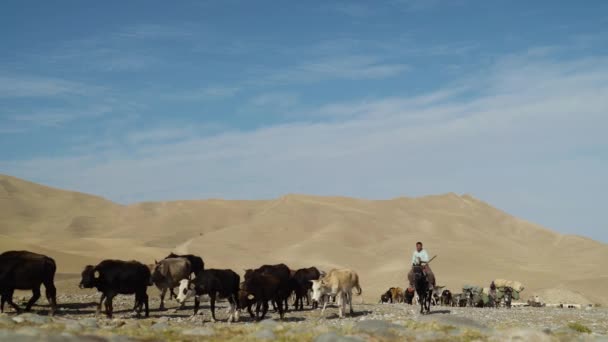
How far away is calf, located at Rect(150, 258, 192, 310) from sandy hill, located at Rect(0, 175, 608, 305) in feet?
105

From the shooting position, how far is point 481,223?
127 metres

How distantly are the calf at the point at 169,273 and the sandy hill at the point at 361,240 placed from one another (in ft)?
105

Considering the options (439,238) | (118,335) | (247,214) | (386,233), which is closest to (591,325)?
(118,335)

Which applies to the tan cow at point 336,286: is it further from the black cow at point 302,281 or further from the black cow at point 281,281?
the black cow at point 302,281

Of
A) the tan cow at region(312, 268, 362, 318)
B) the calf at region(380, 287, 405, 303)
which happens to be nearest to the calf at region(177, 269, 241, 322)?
the tan cow at region(312, 268, 362, 318)

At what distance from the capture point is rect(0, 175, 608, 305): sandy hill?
263ft

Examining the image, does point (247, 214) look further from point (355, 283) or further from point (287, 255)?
point (355, 283)

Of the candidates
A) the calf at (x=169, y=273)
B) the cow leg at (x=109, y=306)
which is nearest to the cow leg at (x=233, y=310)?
the cow leg at (x=109, y=306)

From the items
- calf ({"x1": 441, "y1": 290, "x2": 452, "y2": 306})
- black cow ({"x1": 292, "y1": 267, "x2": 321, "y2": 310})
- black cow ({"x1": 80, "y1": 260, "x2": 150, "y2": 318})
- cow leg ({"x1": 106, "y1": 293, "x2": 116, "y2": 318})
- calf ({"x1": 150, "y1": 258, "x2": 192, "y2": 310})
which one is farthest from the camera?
calf ({"x1": 441, "y1": 290, "x2": 452, "y2": 306})

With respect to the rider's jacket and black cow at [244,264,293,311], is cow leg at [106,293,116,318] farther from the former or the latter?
the rider's jacket

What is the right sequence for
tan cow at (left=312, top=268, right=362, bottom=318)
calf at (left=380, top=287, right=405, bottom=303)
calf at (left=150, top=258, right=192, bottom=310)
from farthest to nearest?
calf at (left=380, top=287, right=405, bottom=303), calf at (left=150, top=258, right=192, bottom=310), tan cow at (left=312, top=268, right=362, bottom=318)

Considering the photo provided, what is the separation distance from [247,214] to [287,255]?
7615 cm

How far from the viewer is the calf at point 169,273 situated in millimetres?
26562

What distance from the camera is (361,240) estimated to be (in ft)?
359
